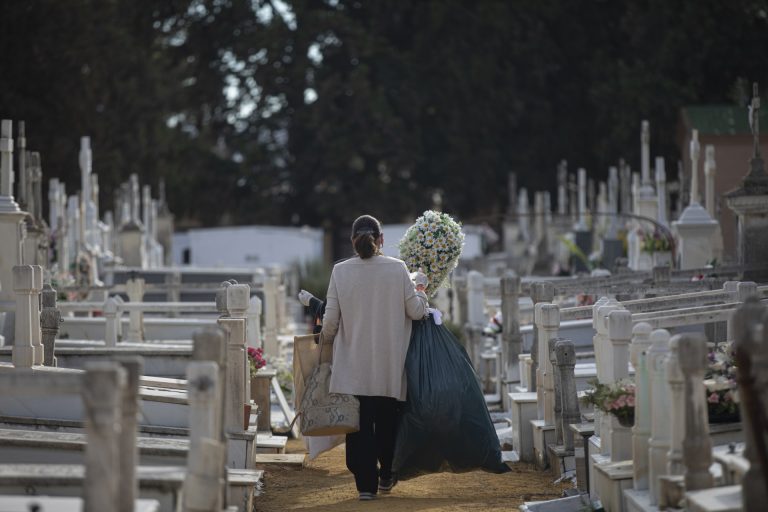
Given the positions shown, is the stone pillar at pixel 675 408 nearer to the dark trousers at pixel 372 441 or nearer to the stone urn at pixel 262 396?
the dark trousers at pixel 372 441

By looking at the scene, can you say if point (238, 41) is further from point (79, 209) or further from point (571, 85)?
point (79, 209)

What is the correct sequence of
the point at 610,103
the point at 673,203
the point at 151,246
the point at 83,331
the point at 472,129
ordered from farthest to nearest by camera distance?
1. the point at 472,129
2. the point at 610,103
3. the point at 673,203
4. the point at 151,246
5. the point at 83,331

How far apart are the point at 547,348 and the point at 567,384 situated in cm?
90

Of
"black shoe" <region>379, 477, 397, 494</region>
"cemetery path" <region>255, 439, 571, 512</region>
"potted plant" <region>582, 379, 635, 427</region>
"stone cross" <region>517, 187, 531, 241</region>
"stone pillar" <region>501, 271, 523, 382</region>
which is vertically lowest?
"cemetery path" <region>255, 439, 571, 512</region>

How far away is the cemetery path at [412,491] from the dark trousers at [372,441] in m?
0.18

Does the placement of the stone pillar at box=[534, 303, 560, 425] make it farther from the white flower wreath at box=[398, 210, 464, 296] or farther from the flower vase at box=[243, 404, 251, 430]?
the flower vase at box=[243, 404, 251, 430]

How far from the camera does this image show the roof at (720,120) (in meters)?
29.6

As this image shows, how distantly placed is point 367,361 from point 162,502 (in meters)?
2.80

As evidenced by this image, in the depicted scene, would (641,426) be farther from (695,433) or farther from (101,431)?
(101,431)

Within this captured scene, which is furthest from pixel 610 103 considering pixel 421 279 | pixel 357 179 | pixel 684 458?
pixel 684 458

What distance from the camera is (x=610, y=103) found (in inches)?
1687

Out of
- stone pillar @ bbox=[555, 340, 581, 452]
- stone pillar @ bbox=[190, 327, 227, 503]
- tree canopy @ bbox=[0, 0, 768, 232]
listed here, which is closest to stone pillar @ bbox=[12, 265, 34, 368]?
stone pillar @ bbox=[190, 327, 227, 503]

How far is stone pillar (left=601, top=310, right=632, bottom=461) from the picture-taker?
342 inches

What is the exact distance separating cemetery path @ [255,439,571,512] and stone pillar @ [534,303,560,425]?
517 millimetres
